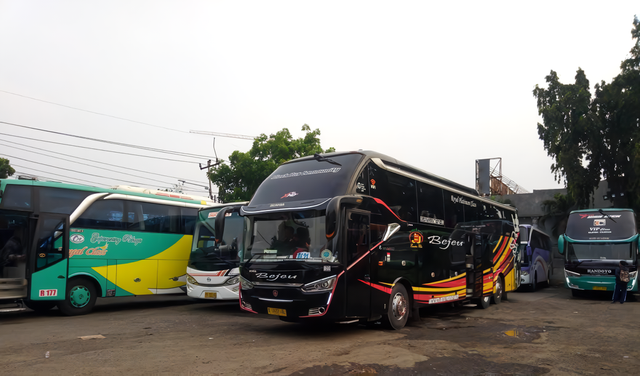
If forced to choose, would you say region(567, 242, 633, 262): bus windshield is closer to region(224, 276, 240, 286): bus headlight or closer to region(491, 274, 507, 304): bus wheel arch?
region(491, 274, 507, 304): bus wheel arch

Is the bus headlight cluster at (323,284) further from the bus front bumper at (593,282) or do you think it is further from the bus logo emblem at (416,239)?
the bus front bumper at (593,282)

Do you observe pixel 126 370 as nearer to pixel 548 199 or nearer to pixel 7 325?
pixel 7 325

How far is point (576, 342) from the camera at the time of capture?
8.02 meters

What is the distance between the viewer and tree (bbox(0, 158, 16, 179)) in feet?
118

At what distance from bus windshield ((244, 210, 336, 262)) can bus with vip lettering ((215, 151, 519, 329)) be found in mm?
18

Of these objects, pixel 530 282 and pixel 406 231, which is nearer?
pixel 406 231

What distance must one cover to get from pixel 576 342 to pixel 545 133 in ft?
68.8

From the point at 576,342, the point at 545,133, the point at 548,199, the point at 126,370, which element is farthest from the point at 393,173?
the point at 548,199

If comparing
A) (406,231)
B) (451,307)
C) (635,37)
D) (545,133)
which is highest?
(635,37)

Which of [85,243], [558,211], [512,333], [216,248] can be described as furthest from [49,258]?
[558,211]

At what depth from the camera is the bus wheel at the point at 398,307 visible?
29.6 feet

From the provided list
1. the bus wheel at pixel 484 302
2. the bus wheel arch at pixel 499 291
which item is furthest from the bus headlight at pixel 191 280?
the bus wheel arch at pixel 499 291

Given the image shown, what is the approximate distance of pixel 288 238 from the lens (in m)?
8.32

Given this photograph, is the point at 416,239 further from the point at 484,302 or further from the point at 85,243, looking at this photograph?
the point at 85,243
